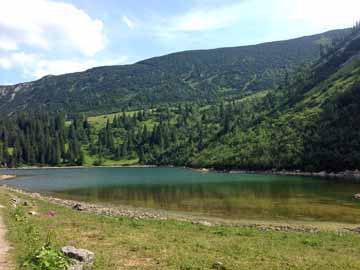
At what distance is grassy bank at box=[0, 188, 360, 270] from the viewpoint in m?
24.5

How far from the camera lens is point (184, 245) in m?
29.8

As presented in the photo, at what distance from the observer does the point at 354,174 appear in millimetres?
132750

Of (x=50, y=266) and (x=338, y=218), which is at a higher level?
(x=50, y=266)

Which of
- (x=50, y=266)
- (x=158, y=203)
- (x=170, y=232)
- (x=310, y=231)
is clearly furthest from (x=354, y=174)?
(x=50, y=266)

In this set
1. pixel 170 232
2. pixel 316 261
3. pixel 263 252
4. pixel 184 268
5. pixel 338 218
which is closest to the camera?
pixel 184 268

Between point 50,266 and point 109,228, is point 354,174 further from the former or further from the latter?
point 50,266

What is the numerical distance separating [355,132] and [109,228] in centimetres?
13700

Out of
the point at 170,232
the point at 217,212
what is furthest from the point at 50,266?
the point at 217,212

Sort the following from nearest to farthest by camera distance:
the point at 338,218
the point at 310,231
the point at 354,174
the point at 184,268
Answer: the point at 184,268 < the point at 310,231 < the point at 338,218 < the point at 354,174

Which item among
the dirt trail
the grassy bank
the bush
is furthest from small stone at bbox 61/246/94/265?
the bush

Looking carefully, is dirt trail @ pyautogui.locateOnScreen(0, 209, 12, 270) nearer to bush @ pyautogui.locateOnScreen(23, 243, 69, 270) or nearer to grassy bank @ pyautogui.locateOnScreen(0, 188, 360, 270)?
grassy bank @ pyautogui.locateOnScreen(0, 188, 360, 270)

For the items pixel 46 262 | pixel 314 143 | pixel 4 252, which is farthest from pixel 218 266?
pixel 314 143

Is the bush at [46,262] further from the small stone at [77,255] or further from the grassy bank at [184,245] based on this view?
the grassy bank at [184,245]

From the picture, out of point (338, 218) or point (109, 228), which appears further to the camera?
point (338, 218)
